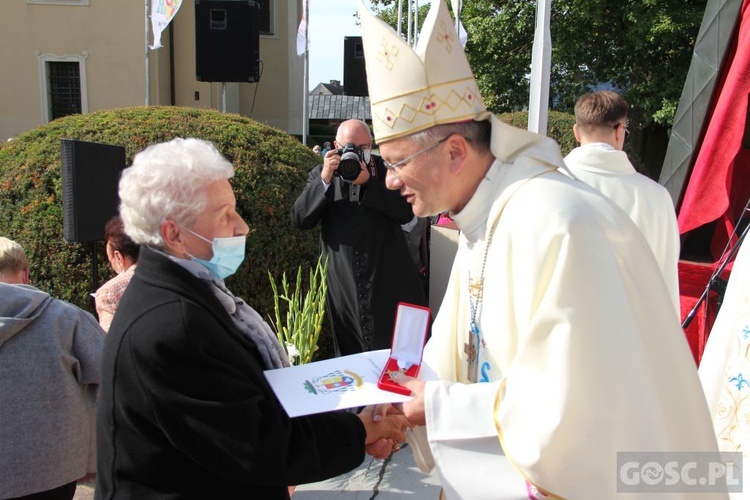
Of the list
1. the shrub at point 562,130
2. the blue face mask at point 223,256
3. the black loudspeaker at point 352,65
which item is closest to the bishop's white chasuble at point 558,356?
the blue face mask at point 223,256

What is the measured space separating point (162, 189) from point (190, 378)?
1.81 feet

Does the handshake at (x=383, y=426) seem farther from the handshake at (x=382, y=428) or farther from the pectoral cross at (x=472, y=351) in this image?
the pectoral cross at (x=472, y=351)

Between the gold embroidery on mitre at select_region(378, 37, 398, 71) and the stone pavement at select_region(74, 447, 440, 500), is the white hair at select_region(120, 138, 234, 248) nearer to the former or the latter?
the gold embroidery on mitre at select_region(378, 37, 398, 71)

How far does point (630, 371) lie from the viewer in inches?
58.6

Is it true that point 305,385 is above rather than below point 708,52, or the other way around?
below

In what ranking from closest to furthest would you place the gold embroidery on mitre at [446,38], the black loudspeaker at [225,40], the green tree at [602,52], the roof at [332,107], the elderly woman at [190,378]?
the elderly woman at [190,378] < the gold embroidery on mitre at [446,38] < the black loudspeaker at [225,40] < the green tree at [602,52] < the roof at [332,107]

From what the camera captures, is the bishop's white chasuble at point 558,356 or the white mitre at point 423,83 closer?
the bishop's white chasuble at point 558,356

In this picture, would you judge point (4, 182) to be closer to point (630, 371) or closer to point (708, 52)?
point (630, 371)

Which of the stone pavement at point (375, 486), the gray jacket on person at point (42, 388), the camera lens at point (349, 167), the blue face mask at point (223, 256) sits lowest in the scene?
the stone pavement at point (375, 486)

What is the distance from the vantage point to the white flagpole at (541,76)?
4.07m

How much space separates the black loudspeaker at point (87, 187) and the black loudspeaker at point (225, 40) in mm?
8283

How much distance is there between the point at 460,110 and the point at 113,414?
4.14 ft

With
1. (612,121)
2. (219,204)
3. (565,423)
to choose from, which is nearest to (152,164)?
(219,204)

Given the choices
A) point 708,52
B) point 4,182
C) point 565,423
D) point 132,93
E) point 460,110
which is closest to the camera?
point 565,423
